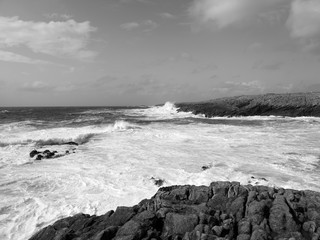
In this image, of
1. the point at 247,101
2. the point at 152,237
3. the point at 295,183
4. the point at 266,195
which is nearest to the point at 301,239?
the point at 266,195

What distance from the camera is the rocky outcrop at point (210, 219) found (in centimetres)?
669

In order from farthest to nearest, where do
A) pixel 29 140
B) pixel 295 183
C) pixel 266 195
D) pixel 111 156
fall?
pixel 29 140 < pixel 111 156 < pixel 295 183 < pixel 266 195

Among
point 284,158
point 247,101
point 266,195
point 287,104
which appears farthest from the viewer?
point 247,101

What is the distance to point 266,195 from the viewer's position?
830 centimetres

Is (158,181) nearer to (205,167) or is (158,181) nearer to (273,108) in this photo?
(205,167)

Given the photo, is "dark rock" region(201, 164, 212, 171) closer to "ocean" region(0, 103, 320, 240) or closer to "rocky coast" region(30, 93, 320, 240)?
"ocean" region(0, 103, 320, 240)

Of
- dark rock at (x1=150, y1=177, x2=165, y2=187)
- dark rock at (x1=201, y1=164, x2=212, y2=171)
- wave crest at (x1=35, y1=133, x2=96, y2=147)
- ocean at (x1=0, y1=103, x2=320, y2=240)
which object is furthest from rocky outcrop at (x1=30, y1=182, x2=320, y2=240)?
wave crest at (x1=35, y1=133, x2=96, y2=147)

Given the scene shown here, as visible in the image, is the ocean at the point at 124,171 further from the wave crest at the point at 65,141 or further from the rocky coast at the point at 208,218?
the rocky coast at the point at 208,218

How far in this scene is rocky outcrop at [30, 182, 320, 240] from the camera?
22.0 ft

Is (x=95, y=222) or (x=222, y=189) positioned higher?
(x=222, y=189)

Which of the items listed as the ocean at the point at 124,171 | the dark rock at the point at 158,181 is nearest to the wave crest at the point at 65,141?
the ocean at the point at 124,171

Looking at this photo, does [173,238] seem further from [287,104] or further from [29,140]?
[287,104]

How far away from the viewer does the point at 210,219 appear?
7074 millimetres

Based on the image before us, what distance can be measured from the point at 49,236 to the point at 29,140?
18.4 metres
